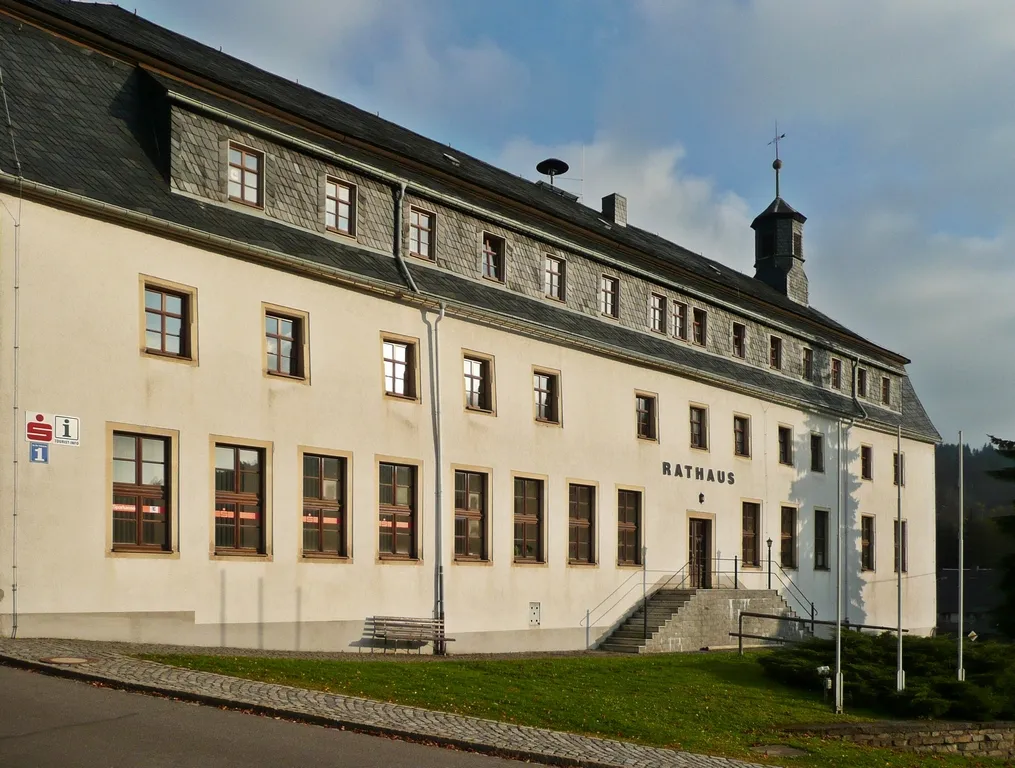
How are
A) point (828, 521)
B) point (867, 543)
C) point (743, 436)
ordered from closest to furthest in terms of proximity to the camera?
point (743, 436) < point (828, 521) < point (867, 543)

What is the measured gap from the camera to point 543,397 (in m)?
28.2

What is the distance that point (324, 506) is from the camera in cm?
2269

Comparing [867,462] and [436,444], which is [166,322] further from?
[867,462]

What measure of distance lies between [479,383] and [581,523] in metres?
4.82

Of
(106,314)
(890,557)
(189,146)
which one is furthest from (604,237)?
(890,557)

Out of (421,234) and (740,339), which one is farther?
(740,339)

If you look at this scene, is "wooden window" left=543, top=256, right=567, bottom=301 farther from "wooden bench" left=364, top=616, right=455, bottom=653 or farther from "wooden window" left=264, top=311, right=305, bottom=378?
"wooden bench" left=364, top=616, right=455, bottom=653

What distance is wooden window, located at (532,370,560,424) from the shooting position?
2806 cm

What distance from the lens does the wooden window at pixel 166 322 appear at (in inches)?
787

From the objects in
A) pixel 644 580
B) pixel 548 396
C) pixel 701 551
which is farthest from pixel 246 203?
pixel 701 551

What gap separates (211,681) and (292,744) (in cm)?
312

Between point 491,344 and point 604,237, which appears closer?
point 491,344

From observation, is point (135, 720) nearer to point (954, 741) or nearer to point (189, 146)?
point (189, 146)

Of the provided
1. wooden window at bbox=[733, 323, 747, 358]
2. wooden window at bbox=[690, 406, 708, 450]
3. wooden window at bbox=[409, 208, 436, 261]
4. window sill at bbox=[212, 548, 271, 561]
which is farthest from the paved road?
wooden window at bbox=[733, 323, 747, 358]
